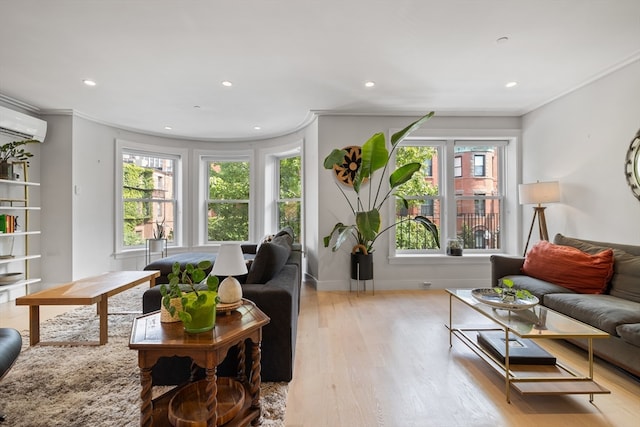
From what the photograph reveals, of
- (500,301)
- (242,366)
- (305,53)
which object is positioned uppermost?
A: (305,53)

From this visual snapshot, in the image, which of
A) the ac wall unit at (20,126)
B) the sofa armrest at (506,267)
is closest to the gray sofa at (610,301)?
the sofa armrest at (506,267)

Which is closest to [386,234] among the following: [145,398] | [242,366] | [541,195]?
[541,195]

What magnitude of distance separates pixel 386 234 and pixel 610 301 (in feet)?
7.72

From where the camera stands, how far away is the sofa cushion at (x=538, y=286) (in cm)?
257

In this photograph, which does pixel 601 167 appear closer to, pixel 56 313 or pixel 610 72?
pixel 610 72

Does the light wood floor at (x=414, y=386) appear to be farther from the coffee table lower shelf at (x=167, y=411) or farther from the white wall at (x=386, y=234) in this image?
the white wall at (x=386, y=234)

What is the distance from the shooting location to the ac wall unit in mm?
3428

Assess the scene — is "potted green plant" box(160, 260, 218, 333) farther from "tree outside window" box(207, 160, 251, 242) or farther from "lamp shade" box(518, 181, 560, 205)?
"tree outside window" box(207, 160, 251, 242)

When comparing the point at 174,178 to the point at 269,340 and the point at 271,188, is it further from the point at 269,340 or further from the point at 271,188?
the point at 269,340

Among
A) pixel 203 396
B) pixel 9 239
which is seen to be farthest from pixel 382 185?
pixel 9 239

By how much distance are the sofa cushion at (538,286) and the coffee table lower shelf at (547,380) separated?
2.79ft

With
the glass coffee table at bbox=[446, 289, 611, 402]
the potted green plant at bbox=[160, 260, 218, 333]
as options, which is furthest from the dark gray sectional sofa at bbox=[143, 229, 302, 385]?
the glass coffee table at bbox=[446, 289, 611, 402]

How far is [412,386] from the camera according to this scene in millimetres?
1864

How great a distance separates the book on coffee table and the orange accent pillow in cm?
94
